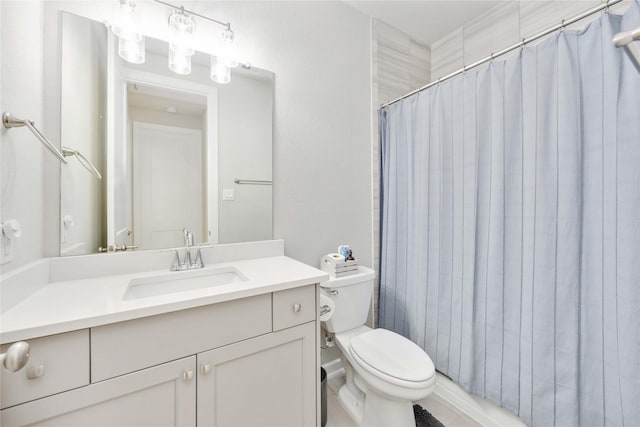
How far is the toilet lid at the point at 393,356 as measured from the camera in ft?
3.86

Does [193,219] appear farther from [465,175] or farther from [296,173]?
[465,175]

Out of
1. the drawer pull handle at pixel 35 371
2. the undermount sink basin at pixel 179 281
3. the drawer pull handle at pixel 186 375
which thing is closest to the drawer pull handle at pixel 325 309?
the undermount sink basin at pixel 179 281

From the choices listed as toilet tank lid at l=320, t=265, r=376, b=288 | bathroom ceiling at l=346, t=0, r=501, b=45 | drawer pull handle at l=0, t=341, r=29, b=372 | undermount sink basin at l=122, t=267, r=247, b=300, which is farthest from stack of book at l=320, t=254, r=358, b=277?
bathroom ceiling at l=346, t=0, r=501, b=45

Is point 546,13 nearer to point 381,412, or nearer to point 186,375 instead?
point 381,412

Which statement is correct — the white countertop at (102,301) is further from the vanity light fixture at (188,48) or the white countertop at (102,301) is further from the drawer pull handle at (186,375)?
the vanity light fixture at (188,48)

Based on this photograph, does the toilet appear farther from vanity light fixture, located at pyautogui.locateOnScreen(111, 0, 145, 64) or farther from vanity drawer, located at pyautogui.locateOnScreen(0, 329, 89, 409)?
vanity light fixture, located at pyautogui.locateOnScreen(111, 0, 145, 64)

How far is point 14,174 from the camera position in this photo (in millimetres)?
834

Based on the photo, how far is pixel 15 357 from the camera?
1.45ft

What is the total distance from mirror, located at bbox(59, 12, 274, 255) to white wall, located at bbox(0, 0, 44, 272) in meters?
0.08

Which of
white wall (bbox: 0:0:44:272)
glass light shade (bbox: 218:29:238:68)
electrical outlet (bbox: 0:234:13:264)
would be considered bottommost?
electrical outlet (bbox: 0:234:13:264)

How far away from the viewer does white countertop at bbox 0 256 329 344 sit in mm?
660

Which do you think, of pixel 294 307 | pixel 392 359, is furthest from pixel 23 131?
pixel 392 359

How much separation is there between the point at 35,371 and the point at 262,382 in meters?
0.63

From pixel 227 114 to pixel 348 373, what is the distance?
1.64 meters
